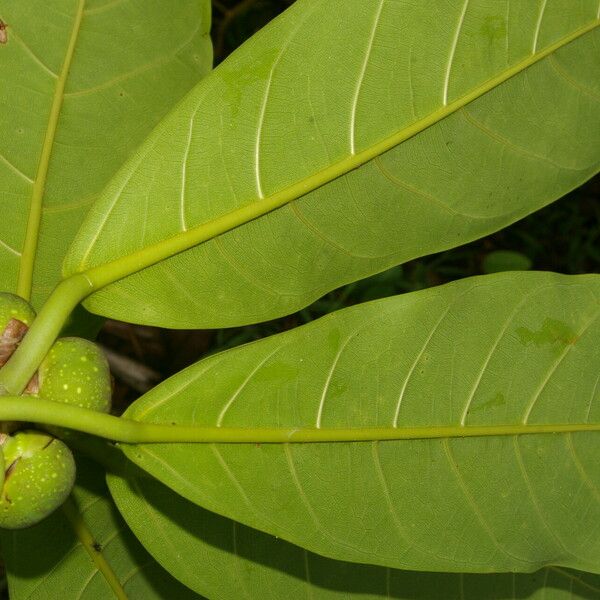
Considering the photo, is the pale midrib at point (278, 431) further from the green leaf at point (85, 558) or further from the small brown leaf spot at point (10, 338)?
the green leaf at point (85, 558)

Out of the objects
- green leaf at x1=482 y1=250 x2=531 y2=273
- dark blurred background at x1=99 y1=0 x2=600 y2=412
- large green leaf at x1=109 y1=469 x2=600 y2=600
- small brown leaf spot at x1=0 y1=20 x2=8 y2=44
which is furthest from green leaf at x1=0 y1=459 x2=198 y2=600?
green leaf at x1=482 y1=250 x2=531 y2=273

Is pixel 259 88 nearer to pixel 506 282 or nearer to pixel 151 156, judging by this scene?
pixel 151 156

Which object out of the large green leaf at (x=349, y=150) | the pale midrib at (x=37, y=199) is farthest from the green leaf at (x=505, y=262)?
the pale midrib at (x=37, y=199)

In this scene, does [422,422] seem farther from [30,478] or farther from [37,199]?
[37,199]

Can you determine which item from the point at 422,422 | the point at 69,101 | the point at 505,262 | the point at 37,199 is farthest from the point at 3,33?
the point at 505,262

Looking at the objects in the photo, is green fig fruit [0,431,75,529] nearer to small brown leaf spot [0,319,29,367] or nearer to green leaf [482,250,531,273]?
small brown leaf spot [0,319,29,367]

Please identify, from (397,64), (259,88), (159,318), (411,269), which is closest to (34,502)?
(159,318)
